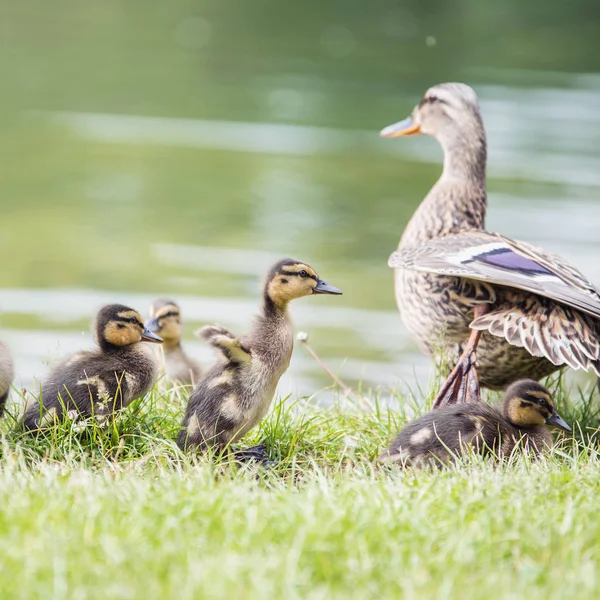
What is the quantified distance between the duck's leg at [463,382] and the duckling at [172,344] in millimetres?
1621

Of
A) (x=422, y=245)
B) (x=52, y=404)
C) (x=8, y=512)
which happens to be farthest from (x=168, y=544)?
(x=422, y=245)

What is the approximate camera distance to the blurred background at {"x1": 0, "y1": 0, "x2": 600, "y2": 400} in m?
9.85

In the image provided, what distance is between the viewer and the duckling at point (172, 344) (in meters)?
6.03

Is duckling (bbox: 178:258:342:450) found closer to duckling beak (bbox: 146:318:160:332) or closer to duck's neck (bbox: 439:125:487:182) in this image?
duckling beak (bbox: 146:318:160:332)

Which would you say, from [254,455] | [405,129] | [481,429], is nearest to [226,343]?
[254,455]

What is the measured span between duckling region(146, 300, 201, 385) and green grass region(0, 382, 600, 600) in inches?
80.8

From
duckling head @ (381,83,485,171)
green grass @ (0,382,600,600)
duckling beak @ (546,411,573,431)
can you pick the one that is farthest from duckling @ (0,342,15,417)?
duckling head @ (381,83,485,171)

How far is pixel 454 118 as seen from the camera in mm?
6180

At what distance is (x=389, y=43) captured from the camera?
83.6ft

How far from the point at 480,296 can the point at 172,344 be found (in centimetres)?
186

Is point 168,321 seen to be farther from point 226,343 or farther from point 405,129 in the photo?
point 226,343

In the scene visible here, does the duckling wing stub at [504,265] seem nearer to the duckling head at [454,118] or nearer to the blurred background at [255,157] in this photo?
the blurred background at [255,157]

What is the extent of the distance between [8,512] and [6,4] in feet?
88.5

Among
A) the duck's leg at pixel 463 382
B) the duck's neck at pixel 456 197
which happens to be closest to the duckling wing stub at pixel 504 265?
the duck's leg at pixel 463 382
